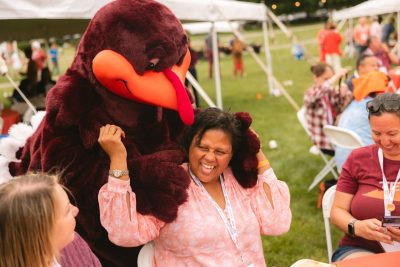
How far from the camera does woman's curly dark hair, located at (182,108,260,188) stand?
2002 millimetres

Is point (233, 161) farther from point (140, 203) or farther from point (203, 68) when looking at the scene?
point (203, 68)

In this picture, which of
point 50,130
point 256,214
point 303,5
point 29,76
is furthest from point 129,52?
point 303,5

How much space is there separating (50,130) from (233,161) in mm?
809

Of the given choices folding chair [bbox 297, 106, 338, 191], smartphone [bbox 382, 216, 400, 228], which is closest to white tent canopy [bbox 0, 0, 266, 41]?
folding chair [bbox 297, 106, 338, 191]

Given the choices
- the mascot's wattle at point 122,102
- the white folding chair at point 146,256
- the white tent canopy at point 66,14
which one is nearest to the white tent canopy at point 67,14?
the white tent canopy at point 66,14

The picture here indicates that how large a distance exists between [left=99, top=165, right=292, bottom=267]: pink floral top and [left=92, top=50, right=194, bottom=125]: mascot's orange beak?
36 centimetres

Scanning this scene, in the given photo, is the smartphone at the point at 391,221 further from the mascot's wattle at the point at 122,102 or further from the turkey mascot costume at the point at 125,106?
the mascot's wattle at the point at 122,102

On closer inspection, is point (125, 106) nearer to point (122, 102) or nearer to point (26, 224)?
point (122, 102)

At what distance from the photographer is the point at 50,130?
1955mm

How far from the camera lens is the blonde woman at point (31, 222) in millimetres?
1282

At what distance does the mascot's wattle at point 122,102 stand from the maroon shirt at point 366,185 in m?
0.91

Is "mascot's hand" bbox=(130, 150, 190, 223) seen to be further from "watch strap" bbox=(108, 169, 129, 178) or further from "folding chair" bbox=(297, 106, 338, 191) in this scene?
"folding chair" bbox=(297, 106, 338, 191)

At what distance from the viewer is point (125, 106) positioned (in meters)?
1.99

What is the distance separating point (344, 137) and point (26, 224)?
273 centimetres
